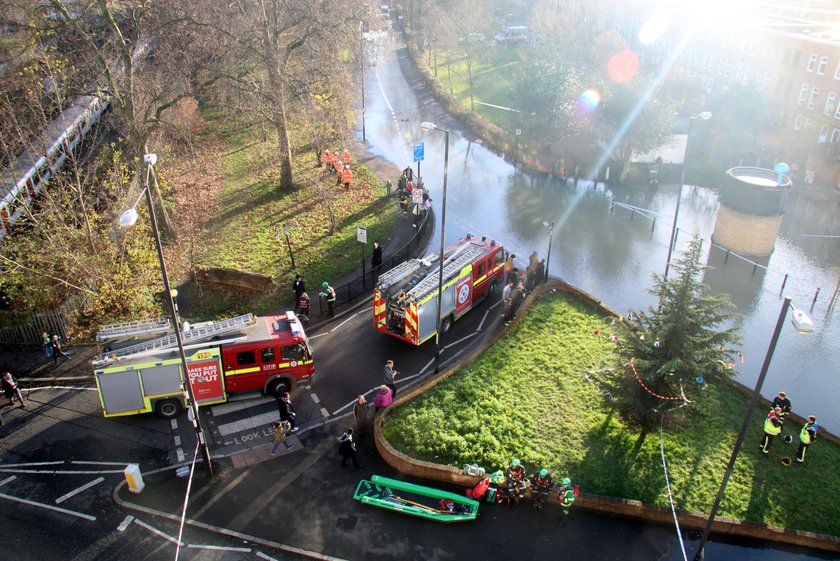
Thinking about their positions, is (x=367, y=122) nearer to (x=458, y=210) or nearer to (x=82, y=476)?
(x=458, y=210)

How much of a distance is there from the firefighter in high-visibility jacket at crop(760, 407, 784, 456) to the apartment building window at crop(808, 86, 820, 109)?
3233 centimetres

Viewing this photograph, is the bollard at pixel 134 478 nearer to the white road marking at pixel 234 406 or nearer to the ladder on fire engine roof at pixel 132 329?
the white road marking at pixel 234 406

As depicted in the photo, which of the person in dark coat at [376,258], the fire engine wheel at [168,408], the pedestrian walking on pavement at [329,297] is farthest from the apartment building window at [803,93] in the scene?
the fire engine wheel at [168,408]


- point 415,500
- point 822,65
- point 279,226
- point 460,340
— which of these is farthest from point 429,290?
point 822,65

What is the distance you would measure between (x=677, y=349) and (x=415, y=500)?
26.0 ft

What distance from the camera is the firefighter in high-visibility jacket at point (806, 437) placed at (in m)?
16.7

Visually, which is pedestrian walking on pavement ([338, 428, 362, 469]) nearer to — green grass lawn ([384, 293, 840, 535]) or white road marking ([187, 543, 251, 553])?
green grass lawn ([384, 293, 840, 535])

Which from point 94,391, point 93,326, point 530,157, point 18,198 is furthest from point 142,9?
point 530,157

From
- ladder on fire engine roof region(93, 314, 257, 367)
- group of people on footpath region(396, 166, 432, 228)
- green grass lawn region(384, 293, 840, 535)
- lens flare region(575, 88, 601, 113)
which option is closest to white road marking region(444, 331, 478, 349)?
green grass lawn region(384, 293, 840, 535)

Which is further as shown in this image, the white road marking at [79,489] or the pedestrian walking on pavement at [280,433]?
the pedestrian walking on pavement at [280,433]

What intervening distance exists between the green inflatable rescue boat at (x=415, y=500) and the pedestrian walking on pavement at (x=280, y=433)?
2.74m

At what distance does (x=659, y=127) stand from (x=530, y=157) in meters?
8.13

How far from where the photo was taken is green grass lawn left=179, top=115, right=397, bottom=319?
26.1m

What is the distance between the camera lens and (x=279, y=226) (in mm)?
30828
